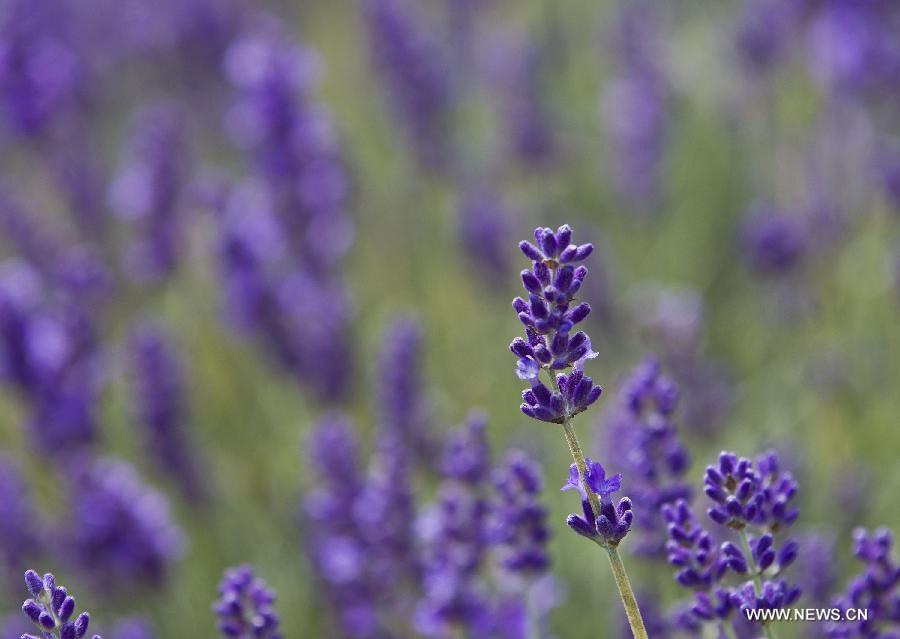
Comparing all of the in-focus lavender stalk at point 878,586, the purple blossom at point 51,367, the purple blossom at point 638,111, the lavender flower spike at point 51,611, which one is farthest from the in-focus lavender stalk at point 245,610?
the purple blossom at point 638,111

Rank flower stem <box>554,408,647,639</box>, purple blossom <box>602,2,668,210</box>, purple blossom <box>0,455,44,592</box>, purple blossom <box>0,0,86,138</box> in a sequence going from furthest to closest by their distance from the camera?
purple blossom <box>602,2,668,210</box>
purple blossom <box>0,0,86,138</box>
purple blossom <box>0,455,44,592</box>
flower stem <box>554,408,647,639</box>

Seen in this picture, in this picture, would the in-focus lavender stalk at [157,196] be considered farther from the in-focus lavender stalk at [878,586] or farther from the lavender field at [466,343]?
the in-focus lavender stalk at [878,586]

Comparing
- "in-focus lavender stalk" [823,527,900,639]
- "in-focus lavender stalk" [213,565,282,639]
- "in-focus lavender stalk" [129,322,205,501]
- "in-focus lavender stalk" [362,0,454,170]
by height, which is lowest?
"in-focus lavender stalk" [823,527,900,639]

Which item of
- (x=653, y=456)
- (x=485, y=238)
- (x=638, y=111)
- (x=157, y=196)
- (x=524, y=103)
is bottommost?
(x=653, y=456)

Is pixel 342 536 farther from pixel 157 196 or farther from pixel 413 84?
pixel 413 84

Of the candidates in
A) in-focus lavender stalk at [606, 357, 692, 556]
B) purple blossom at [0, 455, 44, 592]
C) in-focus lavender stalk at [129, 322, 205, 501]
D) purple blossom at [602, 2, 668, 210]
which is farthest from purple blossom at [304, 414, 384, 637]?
purple blossom at [602, 2, 668, 210]

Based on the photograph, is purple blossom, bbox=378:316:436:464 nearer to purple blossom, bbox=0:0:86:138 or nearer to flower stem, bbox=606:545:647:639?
purple blossom, bbox=0:0:86:138

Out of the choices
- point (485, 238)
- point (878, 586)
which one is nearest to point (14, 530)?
point (485, 238)
